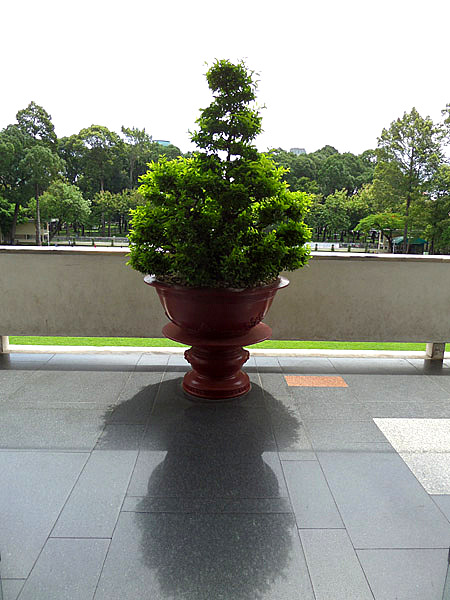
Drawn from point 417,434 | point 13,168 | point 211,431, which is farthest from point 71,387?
point 13,168

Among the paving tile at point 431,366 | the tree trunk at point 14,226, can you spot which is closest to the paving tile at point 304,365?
the paving tile at point 431,366

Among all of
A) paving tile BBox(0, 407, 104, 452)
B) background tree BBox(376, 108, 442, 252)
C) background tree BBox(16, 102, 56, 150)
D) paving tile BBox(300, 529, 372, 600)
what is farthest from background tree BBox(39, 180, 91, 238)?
background tree BBox(376, 108, 442, 252)

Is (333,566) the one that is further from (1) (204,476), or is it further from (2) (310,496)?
(1) (204,476)

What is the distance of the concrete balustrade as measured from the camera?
121 inches

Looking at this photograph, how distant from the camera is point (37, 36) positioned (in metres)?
4.19

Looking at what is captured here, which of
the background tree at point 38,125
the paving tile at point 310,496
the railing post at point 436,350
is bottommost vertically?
the paving tile at point 310,496

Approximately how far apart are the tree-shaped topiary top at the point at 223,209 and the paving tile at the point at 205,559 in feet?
3.98

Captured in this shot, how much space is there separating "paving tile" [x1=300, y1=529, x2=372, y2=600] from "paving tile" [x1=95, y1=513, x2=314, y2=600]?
0.03 m

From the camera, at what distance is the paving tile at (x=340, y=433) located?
205cm

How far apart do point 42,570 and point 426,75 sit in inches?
236

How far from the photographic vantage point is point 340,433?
2160 mm

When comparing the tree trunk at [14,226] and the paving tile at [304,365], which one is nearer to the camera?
the paving tile at [304,365]

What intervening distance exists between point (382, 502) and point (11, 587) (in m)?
1.30

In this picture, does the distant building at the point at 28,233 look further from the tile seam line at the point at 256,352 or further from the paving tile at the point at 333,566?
the paving tile at the point at 333,566
